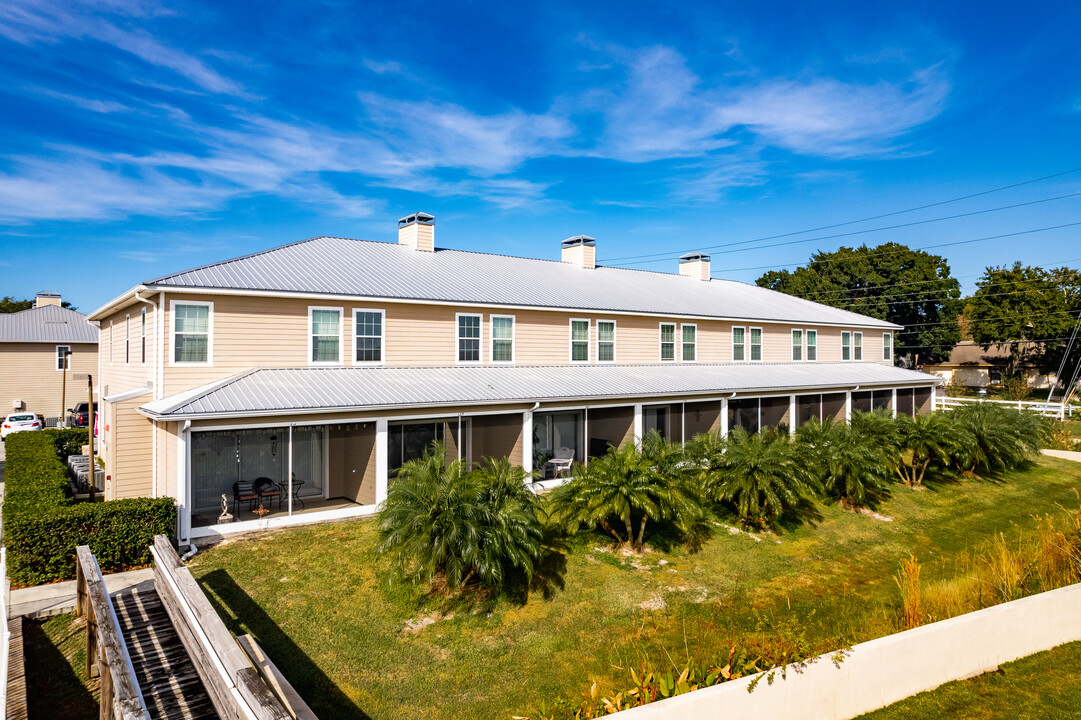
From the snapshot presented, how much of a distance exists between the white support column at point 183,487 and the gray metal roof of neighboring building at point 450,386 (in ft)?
1.88

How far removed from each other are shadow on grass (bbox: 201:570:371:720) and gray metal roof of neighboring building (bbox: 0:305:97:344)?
1295 inches

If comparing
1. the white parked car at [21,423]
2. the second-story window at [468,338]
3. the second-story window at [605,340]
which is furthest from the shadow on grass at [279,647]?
the white parked car at [21,423]

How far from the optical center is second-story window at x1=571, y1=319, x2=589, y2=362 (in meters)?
21.3

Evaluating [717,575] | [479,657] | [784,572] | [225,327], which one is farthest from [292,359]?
[784,572]

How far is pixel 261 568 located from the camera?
11586mm

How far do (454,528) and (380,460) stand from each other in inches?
217

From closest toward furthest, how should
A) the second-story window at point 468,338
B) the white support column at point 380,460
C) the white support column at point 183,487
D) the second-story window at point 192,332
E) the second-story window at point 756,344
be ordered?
the white support column at point 183,487 < the second-story window at point 192,332 < the white support column at point 380,460 < the second-story window at point 468,338 < the second-story window at point 756,344

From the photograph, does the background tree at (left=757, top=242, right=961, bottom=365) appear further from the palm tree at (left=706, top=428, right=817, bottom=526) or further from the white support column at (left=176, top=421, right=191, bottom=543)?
the white support column at (left=176, top=421, right=191, bottom=543)

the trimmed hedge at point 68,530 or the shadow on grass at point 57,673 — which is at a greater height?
→ the trimmed hedge at point 68,530

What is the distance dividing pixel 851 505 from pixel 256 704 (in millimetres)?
16756

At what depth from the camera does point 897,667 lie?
8.90m

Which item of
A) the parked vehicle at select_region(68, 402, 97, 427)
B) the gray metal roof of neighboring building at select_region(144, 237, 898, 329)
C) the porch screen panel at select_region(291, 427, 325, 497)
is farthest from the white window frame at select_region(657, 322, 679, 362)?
the parked vehicle at select_region(68, 402, 97, 427)

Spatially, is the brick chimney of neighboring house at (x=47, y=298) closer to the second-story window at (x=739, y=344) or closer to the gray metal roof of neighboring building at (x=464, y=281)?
the gray metal roof of neighboring building at (x=464, y=281)

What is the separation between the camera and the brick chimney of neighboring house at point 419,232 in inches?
914
